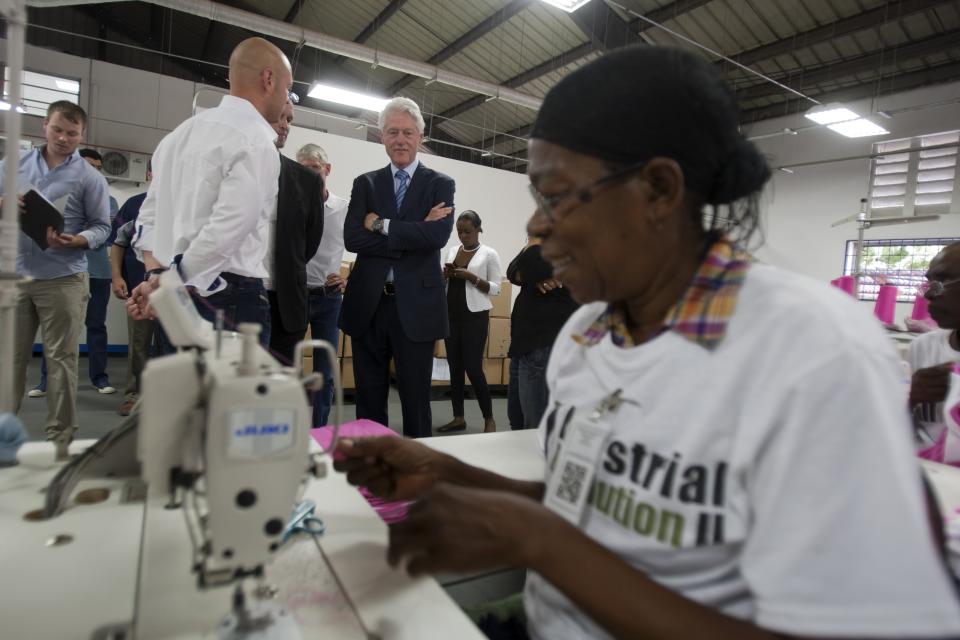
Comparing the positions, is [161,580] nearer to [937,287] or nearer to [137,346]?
[937,287]

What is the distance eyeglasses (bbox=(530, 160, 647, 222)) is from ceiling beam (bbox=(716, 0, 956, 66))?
19.4ft

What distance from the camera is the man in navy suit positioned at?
7.14 ft

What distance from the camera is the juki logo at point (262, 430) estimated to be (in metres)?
0.53

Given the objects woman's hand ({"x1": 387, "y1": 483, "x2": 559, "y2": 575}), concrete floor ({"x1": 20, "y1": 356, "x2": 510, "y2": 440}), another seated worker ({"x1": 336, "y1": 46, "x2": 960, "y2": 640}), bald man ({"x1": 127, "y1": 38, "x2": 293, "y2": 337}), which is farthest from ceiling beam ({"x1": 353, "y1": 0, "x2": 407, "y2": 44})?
woman's hand ({"x1": 387, "y1": 483, "x2": 559, "y2": 575})

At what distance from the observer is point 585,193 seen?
66 cm

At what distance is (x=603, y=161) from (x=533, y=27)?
7.03m

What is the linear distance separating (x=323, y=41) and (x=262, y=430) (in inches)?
262

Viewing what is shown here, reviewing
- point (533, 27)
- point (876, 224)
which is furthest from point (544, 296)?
point (876, 224)

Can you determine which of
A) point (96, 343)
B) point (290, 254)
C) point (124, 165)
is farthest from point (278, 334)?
point (124, 165)

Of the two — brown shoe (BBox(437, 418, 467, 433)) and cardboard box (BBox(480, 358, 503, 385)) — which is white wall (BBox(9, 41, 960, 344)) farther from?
brown shoe (BBox(437, 418, 467, 433))

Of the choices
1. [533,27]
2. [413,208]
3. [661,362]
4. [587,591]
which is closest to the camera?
[587,591]

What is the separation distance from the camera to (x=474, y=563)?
0.54 meters

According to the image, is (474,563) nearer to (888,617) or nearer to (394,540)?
(394,540)

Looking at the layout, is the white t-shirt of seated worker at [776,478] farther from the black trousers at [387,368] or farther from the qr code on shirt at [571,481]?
the black trousers at [387,368]
